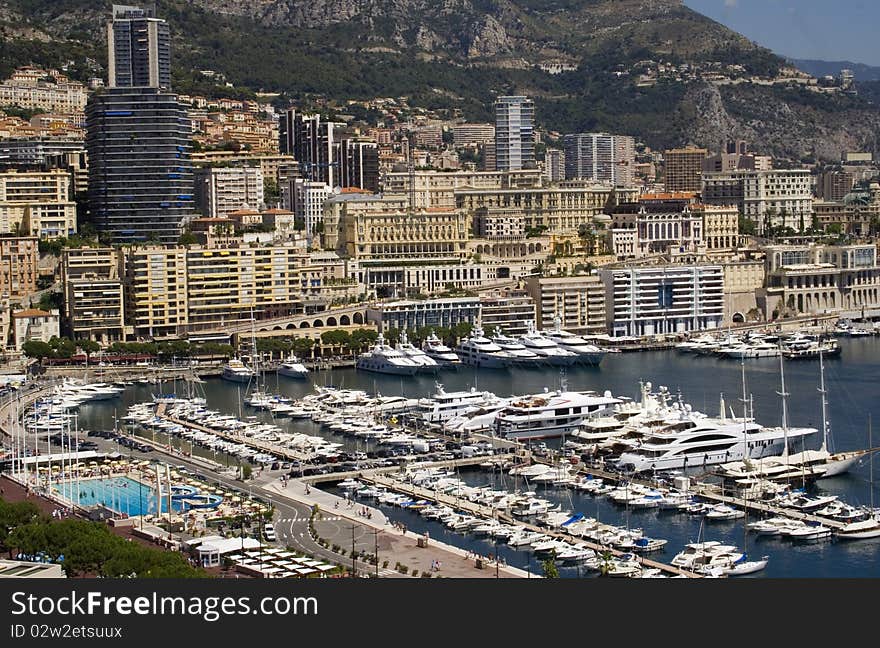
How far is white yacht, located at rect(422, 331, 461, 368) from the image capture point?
37000 millimetres

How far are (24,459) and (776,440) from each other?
32.8 feet

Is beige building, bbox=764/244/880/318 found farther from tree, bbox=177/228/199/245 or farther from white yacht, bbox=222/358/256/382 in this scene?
white yacht, bbox=222/358/256/382

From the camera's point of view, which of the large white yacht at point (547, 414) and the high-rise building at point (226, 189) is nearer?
the large white yacht at point (547, 414)

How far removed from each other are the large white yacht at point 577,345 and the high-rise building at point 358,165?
18.6 meters

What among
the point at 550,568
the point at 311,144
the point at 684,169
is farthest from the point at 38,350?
the point at 684,169

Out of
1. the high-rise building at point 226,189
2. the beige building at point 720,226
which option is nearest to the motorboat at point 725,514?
the high-rise building at point 226,189

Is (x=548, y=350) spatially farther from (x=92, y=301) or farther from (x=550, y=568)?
(x=550, y=568)

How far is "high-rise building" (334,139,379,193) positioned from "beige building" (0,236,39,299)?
18137 millimetres

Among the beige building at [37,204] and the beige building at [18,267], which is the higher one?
the beige building at [37,204]

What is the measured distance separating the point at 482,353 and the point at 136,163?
11.6 m

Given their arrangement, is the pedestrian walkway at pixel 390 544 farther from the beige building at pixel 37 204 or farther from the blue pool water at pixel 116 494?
the beige building at pixel 37 204

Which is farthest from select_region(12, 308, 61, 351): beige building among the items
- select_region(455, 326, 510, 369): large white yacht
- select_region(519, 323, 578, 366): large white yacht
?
select_region(519, 323, 578, 366): large white yacht

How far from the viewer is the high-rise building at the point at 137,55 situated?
46.9m

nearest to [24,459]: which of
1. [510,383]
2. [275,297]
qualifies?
[510,383]
